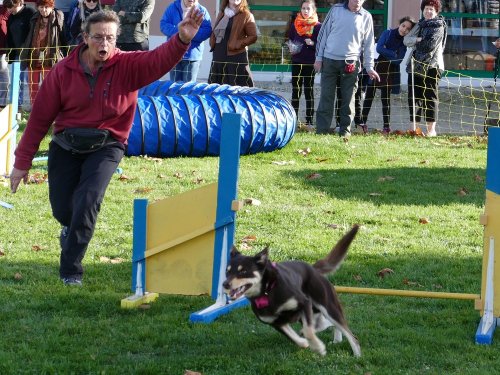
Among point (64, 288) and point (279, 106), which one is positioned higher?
point (279, 106)

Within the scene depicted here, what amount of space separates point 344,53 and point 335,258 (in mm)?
8321

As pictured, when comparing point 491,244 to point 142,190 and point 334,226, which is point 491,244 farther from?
point 142,190

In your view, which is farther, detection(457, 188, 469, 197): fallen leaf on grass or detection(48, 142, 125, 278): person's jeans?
detection(457, 188, 469, 197): fallen leaf on grass

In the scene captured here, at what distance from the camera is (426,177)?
11336mm

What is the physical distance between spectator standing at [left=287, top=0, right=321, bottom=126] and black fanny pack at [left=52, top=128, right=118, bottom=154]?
856 centimetres

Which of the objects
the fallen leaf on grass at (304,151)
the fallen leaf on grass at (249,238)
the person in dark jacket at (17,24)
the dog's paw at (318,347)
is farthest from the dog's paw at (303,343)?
the person in dark jacket at (17,24)

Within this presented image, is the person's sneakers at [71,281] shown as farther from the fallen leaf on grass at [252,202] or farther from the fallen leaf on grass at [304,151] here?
the fallen leaf on grass at [304,151]

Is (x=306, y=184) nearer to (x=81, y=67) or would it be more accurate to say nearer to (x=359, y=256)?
(x=359, y=256)

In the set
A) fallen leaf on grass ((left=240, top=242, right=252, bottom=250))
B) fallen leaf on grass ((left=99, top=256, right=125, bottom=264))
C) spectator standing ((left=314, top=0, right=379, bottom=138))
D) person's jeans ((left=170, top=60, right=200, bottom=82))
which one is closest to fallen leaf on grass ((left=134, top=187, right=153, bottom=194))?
fallen leaf on grass ((left=240, top=242, right=252, bottom=250))

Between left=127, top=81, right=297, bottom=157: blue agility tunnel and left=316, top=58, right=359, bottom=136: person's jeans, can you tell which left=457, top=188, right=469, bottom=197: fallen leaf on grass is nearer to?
left=127, top=81, right=297, bottom=157: blue agility tunnel

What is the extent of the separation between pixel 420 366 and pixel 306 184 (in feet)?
18.4

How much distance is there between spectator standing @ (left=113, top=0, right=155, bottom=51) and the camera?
14.1 metres

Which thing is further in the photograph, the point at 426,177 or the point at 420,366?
the point at 426,177

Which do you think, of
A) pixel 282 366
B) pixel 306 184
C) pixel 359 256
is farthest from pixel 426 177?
pixel 282 366
